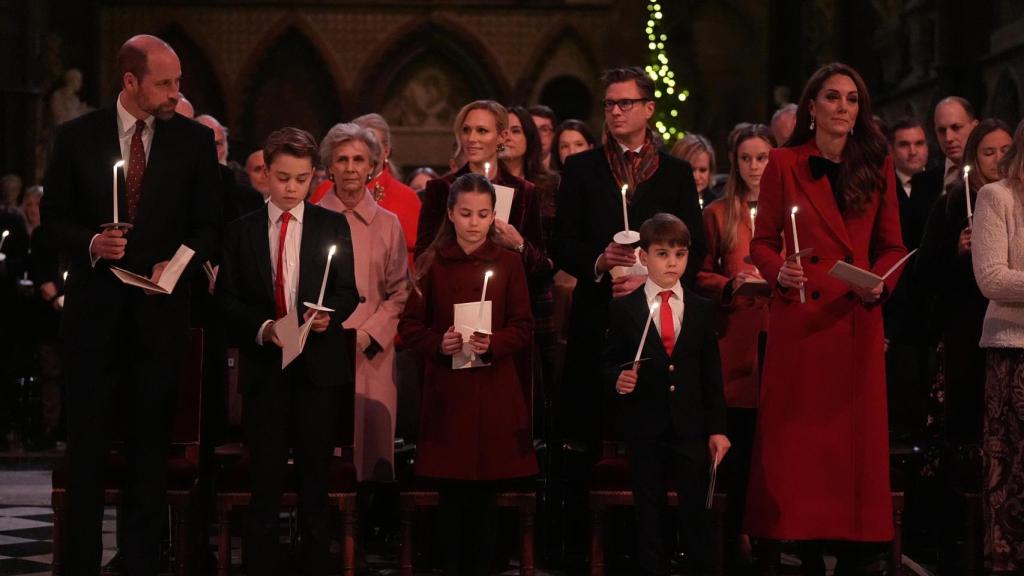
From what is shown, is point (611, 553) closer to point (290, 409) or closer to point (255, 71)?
point (290, 409)

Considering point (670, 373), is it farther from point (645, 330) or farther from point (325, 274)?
point (325, 274)

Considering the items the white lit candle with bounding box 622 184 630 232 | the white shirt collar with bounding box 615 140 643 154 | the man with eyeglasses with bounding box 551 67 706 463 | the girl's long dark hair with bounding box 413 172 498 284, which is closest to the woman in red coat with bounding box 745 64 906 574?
the white lit candle with bounding box 622 184 630 232

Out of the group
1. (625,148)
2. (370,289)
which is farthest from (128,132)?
(625,148)

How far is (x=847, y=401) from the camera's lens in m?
4.54

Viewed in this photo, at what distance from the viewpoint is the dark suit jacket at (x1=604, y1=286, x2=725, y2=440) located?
15.0 feet

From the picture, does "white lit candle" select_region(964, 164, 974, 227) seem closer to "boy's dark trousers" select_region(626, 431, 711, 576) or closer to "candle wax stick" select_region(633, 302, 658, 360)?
"candle wax stick" select_region(633, 302, 658, 360)

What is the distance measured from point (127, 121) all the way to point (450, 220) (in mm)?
1117

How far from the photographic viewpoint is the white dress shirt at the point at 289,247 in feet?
15.3

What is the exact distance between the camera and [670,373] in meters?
4.62

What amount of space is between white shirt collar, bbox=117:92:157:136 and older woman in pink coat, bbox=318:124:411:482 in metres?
1.09

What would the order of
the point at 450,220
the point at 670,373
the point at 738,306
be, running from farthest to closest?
1. the point at 738,306
2. the point at 450,220
3. the point at 670,373

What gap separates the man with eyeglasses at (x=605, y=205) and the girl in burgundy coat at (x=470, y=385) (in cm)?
46

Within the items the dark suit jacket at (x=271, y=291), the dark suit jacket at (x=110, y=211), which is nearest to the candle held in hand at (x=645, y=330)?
the dark suit jacket at (x=271, y=291)

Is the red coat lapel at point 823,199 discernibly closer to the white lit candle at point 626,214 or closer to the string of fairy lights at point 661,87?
the white lit candle at point 626,214
